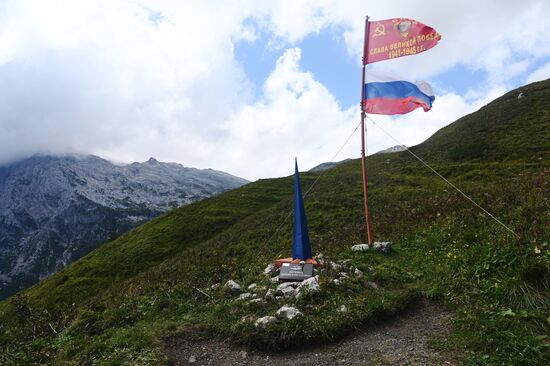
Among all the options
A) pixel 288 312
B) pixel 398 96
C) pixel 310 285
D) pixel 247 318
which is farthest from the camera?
pixel 398 96

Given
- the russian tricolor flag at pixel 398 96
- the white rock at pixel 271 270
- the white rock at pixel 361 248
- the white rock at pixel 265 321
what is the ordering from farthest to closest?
the white rock at pixel 361 248 < the russian tricolor flag at pixel 398 96 < the white rock at pixel 271 270 < the white rock at pixel 265 321

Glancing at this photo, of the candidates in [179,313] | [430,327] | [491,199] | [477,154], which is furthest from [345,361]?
Answer: [477,154]

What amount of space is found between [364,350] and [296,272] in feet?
14.7

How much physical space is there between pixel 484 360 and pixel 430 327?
1982 mm

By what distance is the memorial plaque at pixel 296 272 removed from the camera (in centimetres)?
1199

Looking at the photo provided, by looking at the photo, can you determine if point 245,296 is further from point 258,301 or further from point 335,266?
point 335,266

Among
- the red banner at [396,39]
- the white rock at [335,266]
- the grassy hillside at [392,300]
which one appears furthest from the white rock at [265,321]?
the red banner at [396,39]

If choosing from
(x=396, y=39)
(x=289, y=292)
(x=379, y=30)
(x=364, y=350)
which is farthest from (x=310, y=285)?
(x=379, y=30)

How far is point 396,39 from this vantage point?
1421cm

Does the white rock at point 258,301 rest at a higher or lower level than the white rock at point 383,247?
lower

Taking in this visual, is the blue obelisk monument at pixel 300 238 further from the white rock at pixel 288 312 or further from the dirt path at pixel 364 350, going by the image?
the dirt path at pixel 364 350

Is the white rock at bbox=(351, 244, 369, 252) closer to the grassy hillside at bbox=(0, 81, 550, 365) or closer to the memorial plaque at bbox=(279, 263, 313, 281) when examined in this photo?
the grassy hillside at bbox=(0, 81, 550, 365)

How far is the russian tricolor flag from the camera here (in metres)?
14.3

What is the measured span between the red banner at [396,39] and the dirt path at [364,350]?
9.54 meters
